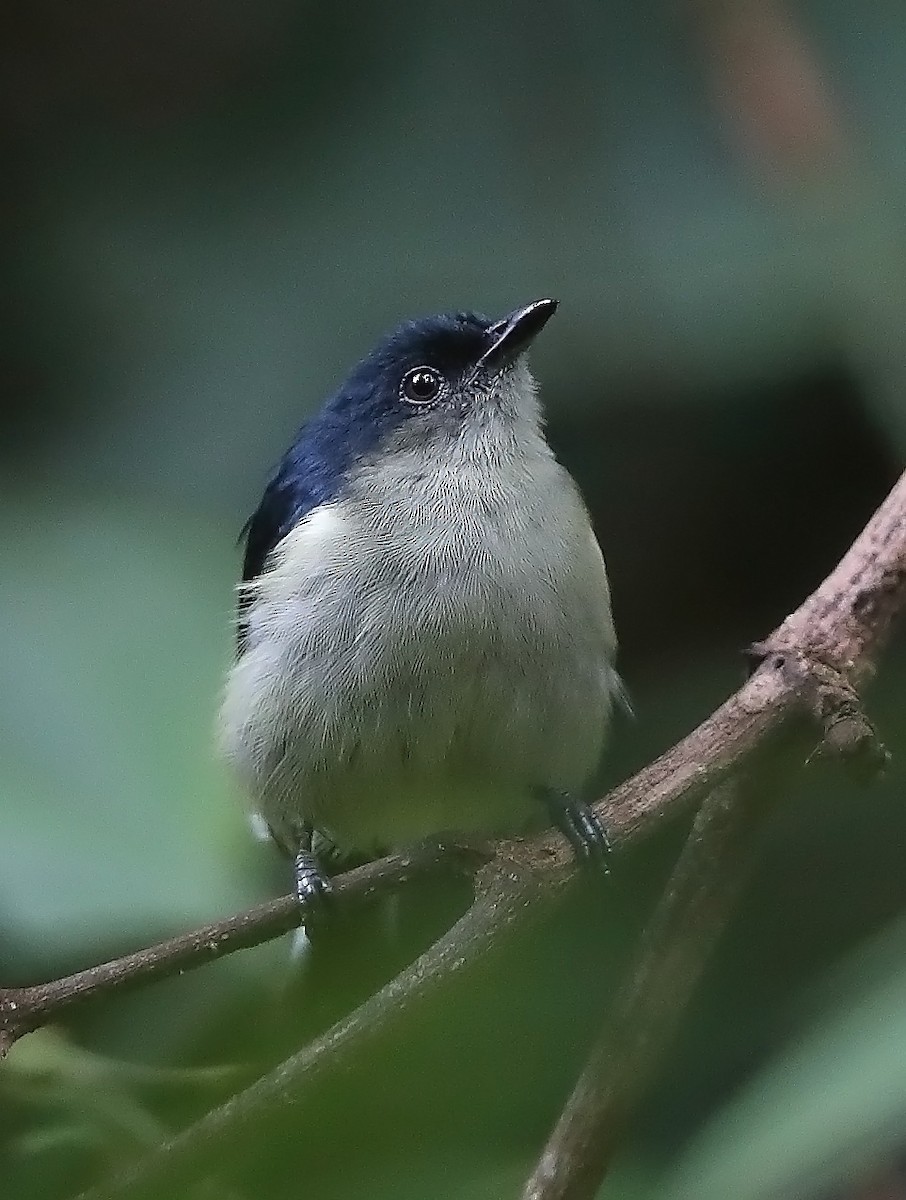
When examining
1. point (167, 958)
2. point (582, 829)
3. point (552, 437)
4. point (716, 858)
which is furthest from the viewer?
point (552, 437)

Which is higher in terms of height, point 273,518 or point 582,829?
point 273,518

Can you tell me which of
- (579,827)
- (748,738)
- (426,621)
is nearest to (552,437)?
(426,621)

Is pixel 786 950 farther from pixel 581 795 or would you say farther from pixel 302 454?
pixel 302 454

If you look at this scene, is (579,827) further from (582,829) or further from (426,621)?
(426,621)

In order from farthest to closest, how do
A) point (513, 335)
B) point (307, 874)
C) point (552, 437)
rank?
point (552, 437) < point (513, 335) < point (307, 874)

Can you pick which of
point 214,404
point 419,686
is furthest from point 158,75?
point 419,686

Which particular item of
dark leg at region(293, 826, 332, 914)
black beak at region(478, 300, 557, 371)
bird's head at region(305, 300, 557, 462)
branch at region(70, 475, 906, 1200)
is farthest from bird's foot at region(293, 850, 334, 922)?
black beak at region(478, 300, 557, 371)

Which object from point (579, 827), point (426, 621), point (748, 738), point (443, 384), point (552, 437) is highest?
point (443, 384)

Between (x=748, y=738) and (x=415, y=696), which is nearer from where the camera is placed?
(x=748, y=738)
